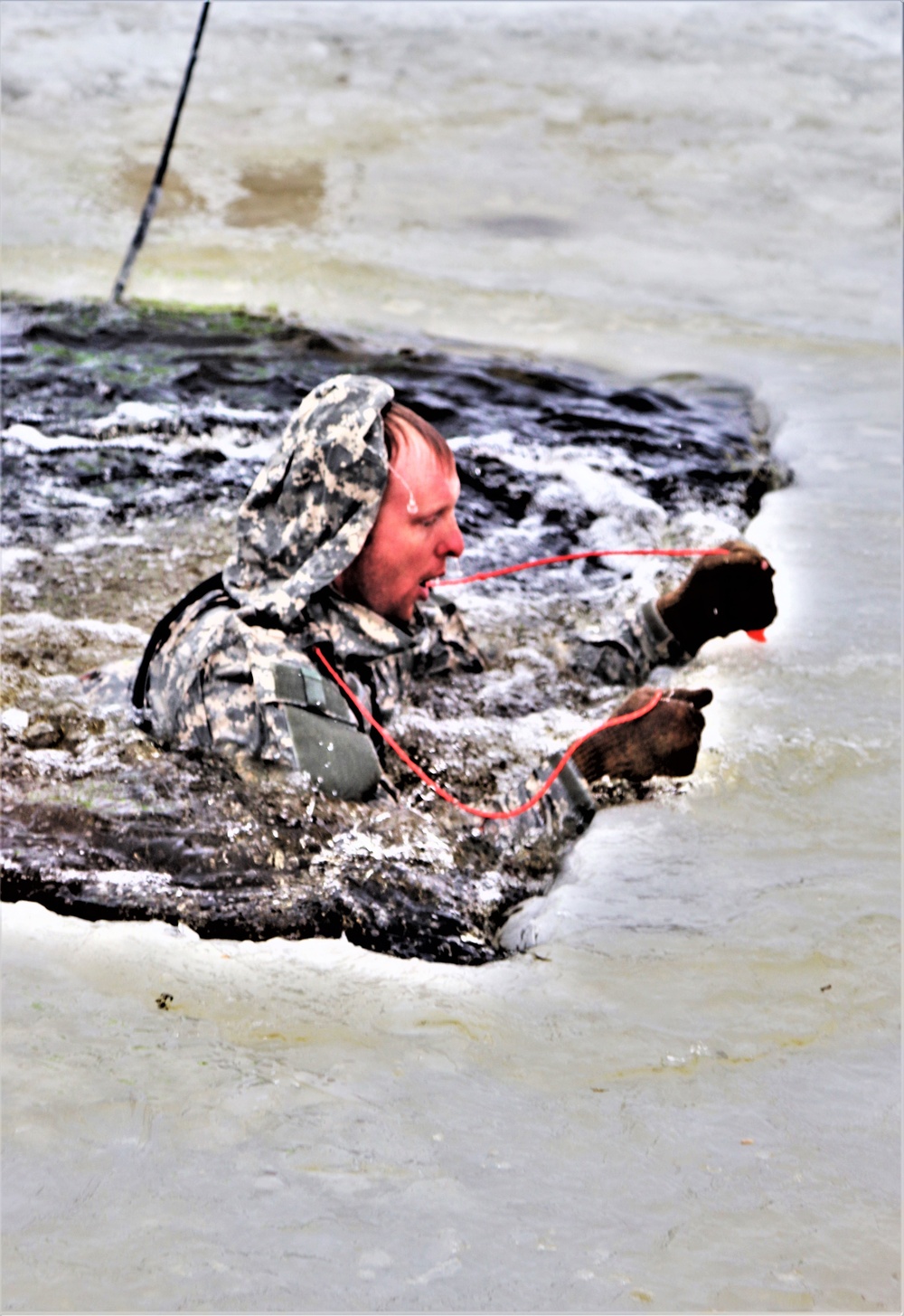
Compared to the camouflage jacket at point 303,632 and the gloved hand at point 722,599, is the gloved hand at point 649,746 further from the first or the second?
the gloved hand at point 722,599

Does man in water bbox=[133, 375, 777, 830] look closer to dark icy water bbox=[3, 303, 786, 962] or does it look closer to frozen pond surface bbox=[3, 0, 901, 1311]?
dark icy water bbox=[3, 303, 786, 962]

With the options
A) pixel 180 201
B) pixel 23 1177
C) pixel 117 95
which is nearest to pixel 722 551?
pixel 23 1177

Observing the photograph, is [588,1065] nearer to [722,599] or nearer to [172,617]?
[172,617]

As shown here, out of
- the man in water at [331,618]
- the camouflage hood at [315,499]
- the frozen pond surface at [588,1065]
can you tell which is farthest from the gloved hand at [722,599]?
the camouflage hood at [315,499]

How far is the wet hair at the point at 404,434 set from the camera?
2.86m

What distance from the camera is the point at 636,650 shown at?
3.73 meters

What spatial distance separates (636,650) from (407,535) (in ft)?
3.50

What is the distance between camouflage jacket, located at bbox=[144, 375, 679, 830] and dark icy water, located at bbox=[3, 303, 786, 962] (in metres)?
0.11

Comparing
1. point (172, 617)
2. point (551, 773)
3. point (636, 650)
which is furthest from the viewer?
point (636, 650)

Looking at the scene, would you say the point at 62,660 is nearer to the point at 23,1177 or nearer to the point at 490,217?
the point at 23,1177

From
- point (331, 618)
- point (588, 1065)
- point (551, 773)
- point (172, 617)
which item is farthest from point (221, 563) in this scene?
point (588, 1065)

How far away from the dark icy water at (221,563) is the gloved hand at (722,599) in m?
0.30

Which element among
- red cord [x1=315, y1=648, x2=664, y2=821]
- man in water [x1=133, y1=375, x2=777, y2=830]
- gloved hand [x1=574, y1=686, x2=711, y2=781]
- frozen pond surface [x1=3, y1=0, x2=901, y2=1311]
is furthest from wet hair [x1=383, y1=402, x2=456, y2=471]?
frozen pond surface [x1=3, y1=0, x2=901, y2=1311]

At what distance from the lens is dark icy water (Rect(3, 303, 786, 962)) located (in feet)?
9.37
